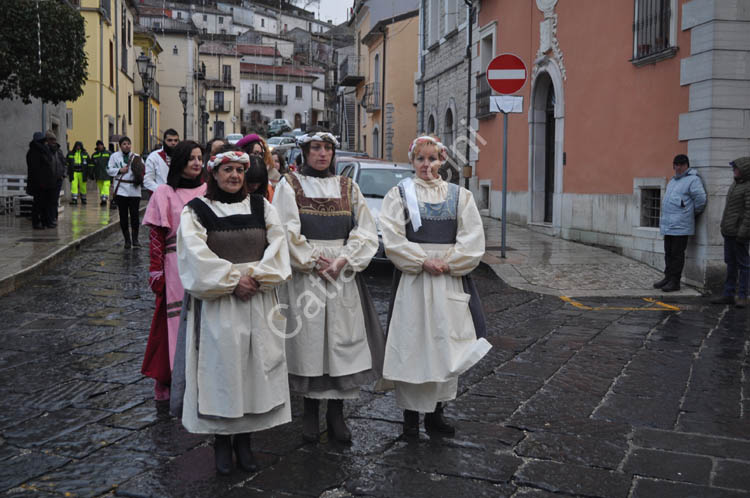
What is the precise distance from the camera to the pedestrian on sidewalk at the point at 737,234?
8648mm

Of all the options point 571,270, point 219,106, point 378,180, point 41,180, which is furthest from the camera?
point 219,106

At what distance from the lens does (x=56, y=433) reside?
14.2 ft

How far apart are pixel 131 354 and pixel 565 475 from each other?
3.74 meters

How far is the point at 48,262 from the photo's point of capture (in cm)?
1055

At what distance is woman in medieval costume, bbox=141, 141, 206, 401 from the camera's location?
481 cm

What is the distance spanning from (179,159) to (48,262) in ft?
21.5

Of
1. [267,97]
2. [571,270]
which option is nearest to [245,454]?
[571,270]

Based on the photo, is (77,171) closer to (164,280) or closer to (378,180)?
(378,180)

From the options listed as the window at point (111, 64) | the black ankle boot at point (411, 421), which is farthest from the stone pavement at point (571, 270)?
the window at point (111, 64)

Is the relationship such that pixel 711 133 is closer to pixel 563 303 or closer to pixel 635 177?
pixel 635 177

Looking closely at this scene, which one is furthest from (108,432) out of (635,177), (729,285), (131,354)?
(635,177)

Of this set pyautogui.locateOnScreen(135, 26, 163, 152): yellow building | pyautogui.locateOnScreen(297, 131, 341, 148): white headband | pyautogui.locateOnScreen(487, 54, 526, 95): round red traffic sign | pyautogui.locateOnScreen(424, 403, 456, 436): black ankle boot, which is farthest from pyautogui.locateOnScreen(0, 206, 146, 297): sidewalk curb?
pyautogui.locateOnScreen(135, 26, 163, 152): yellow building

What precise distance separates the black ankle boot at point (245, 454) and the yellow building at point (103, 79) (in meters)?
25.8

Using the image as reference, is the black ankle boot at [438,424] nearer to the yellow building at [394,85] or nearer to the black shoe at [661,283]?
the black shoe at [661,283]
